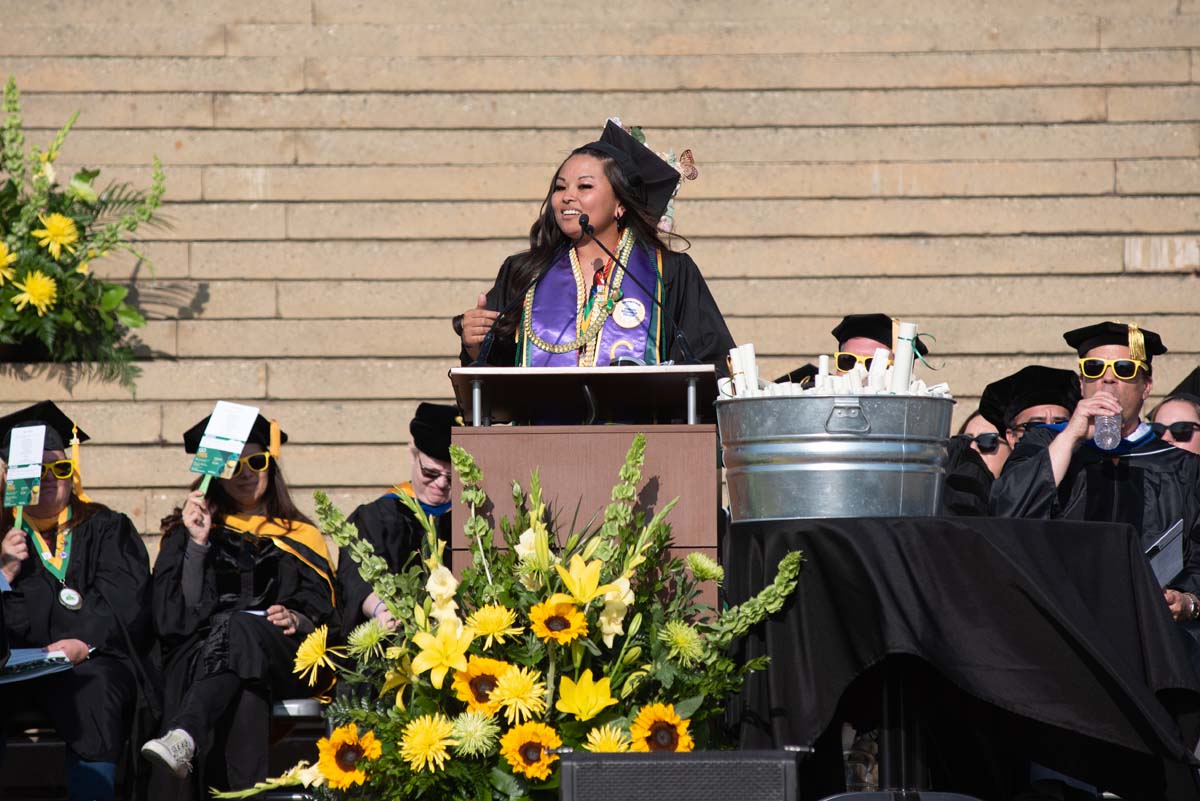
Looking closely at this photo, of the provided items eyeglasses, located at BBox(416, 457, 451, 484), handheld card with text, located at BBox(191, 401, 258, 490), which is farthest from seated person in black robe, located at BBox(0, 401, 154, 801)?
eyeglasses, located at BBox(416, 457, 451, 484)

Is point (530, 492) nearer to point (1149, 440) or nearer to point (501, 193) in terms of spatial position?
point (1149, 440)

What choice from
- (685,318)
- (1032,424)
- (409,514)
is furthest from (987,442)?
(409,514)

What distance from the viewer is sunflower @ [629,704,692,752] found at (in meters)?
3.77

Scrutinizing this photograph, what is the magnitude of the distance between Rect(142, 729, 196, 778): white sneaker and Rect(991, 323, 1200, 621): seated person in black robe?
2.68m

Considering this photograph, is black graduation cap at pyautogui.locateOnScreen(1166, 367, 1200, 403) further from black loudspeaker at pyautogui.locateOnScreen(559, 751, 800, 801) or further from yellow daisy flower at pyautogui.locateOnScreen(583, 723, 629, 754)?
black loudspeaker at pyautogui.locateOnScreen(559, 751, 800, 801)

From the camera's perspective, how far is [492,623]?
3891mm

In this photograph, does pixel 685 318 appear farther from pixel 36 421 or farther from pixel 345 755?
pixel 36 421

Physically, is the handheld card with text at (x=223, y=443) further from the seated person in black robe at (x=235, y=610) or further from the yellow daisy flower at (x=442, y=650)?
the yellow daisy flower at (x=442, y=650)

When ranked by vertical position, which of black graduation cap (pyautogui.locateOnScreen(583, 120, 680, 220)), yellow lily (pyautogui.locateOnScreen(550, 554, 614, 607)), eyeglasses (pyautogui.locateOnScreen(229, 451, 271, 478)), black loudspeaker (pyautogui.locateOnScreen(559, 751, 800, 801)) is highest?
black graduation cap (pyautogui.locateOnScreen(583, 120, 680, 220))

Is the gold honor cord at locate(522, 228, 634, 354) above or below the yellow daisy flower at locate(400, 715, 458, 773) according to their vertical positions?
above

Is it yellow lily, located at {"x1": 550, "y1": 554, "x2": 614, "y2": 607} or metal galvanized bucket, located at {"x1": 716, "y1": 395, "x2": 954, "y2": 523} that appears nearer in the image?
yellow lily, located at {"x1": 550, "y1": 554, "x2": 614, "y2": 607}

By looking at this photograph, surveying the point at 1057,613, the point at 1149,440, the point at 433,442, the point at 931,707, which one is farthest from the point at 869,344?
the point at 1057,613

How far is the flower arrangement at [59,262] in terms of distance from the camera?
775cm

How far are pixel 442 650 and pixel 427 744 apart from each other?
0.21m
